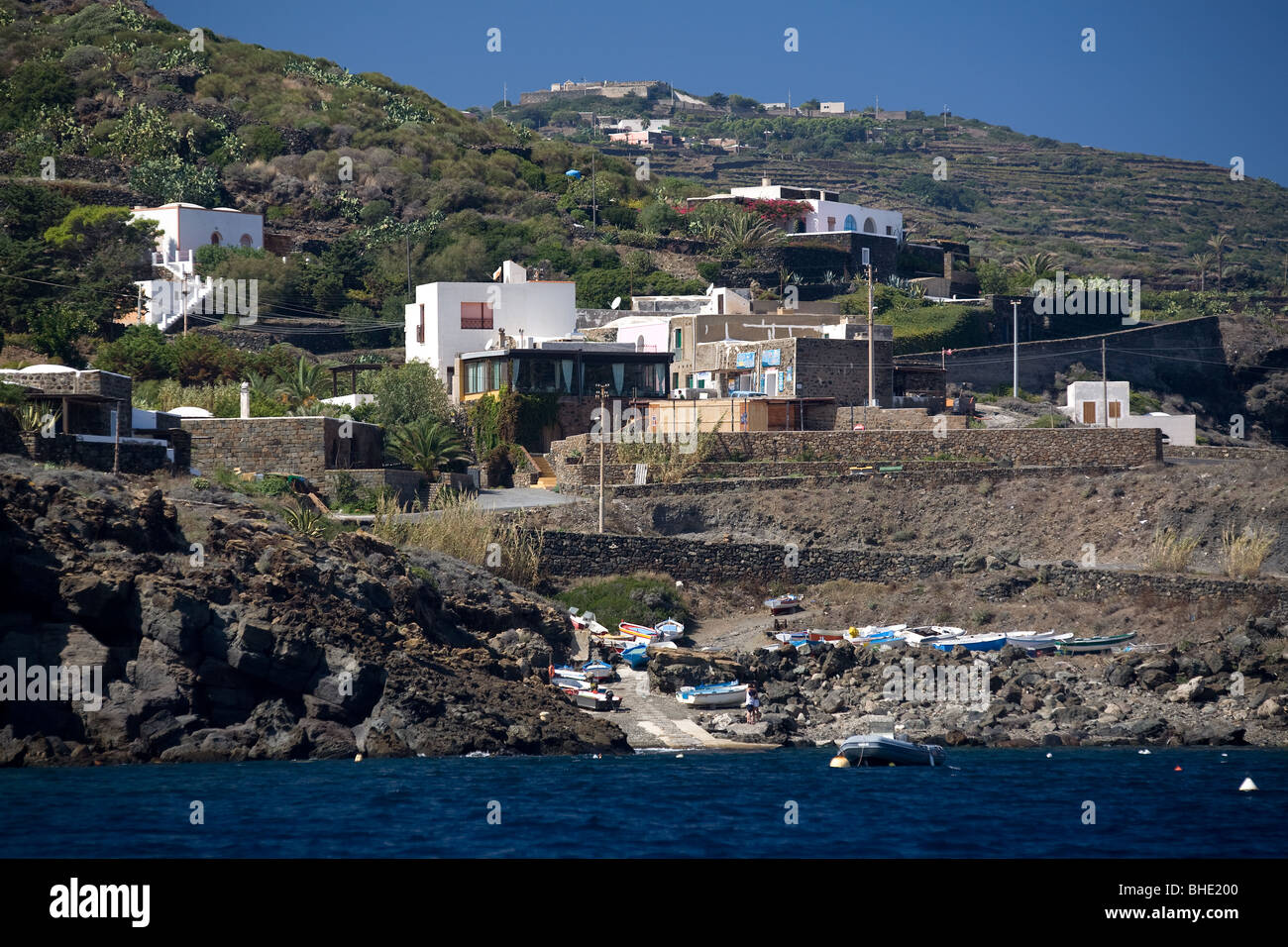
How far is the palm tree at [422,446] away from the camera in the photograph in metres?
51.2

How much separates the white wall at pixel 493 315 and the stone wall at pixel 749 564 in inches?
734

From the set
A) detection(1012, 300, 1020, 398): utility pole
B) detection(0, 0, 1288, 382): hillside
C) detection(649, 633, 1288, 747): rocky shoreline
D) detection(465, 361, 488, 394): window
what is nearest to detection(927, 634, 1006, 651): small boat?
detection(649, 633, 1288, 747): rocky shoreline

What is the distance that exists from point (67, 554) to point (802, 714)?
15849mm

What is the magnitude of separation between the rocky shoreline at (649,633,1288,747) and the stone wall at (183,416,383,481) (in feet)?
45.7

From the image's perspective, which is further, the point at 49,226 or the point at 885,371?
the point at 49,226

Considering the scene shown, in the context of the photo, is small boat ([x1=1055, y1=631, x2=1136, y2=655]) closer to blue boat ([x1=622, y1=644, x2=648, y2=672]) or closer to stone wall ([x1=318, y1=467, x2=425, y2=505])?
blue boat ([x1=622, y1=644, x2=648, y2=672])

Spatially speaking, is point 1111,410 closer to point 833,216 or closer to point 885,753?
point 885,753

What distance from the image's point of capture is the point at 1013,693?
37000 millimetres

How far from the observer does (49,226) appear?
75.9m

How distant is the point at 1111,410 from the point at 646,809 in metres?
41.0
